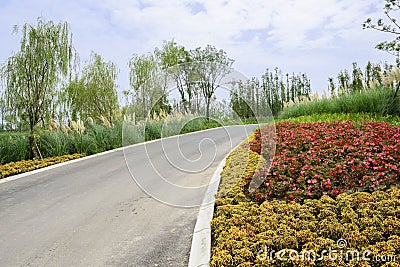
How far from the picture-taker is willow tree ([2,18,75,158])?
10.3 m

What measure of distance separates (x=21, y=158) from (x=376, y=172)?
893 cm

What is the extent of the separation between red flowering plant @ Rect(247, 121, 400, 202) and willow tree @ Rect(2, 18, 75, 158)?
681cm

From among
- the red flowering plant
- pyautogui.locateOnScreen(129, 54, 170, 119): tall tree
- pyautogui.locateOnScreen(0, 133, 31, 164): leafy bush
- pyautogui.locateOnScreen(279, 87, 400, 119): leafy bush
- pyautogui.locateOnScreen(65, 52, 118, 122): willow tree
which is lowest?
the red flowering plant

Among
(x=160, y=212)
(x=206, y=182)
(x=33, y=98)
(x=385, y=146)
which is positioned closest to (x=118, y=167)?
(x=206, y=182)

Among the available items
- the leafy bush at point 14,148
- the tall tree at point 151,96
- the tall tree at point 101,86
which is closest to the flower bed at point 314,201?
the tall tree at point 151,96

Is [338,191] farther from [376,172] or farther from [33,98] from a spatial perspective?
[33,98]

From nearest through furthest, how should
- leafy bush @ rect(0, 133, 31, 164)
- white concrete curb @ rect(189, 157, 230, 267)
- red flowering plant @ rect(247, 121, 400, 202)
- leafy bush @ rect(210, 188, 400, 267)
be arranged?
leafy bush @ rect(210, 188, 400, 267), white concrete curb @ rect(189, 157, 230, 267), red flowering plant @ rect(247, 121, 400, 202), leafy bush @ rect(0, 133, 31, 164)

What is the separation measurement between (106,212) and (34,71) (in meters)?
6.89

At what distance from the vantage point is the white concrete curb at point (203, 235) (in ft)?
11.3

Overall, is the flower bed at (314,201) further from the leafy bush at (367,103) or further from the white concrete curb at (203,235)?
the leafy bush at (367,103)

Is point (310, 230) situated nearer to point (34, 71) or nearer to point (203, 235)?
point (203, 235)

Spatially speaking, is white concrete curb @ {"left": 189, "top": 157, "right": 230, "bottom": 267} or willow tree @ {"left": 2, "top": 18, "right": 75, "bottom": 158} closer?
white concrete curb @ {"left": 189, "top": 157, "right": 230, "bottom": 267}

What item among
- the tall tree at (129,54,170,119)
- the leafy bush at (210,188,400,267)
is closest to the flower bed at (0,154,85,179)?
the tall tree at (129,54,170,119)

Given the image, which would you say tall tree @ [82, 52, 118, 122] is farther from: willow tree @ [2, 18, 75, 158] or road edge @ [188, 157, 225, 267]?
road edge @ [188, 157, 225, 267]
